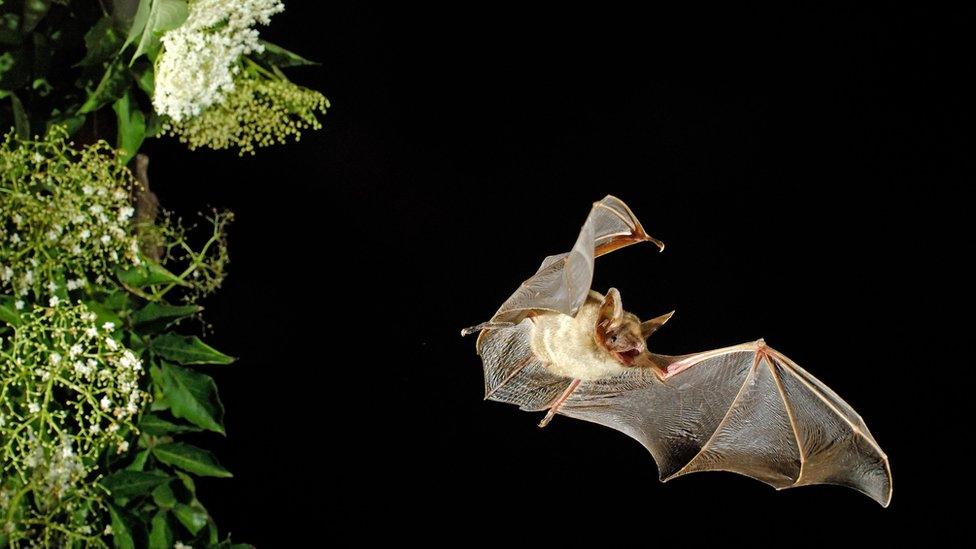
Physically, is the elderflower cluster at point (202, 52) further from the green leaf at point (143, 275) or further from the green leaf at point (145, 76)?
the green leaf at point (143, 275)

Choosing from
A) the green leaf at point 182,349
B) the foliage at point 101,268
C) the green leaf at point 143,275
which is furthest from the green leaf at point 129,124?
the green leaf at point 182,349

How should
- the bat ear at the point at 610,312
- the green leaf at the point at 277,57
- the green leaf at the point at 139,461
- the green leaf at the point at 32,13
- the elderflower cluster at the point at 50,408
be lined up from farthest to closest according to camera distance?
the green leaf at the point at 277,57, the green leaf at the point at 139,461, the green leaf at the point at 32,13, the bat ear at the point at 610,312, the elderflower cluster at the point at 50,408

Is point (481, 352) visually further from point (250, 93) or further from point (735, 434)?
point (250, 93)

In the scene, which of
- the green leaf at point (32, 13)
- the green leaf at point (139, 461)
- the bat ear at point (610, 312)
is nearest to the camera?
the bat ear at point (610, 312)

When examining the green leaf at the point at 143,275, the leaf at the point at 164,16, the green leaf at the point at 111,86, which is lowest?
the green leaf at the point at 143,275

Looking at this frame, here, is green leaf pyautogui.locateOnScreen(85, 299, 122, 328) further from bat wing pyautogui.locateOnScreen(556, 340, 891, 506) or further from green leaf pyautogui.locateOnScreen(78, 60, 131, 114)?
bat wing pyautogui.locateOnScreen(556, 340, 891, 506)

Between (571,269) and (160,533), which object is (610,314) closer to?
(571,269)

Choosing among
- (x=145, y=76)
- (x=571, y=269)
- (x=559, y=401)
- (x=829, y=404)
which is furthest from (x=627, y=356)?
(x=145, y=76)
